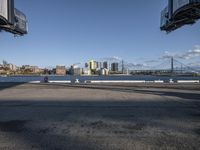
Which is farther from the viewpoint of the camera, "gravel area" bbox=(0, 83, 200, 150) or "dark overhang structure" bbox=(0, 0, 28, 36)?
"dark overhang structure" bbox=(0, 0, 28, 36)

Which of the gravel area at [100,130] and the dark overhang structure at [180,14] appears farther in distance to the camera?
the dark overhang structure at [180,14]

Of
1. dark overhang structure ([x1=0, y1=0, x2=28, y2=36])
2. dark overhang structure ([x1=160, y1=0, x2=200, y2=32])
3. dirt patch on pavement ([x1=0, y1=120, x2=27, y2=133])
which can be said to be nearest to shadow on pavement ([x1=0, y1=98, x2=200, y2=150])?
dirt patch on pavement ([x1=0, y1=120, x2=27, y2=133])

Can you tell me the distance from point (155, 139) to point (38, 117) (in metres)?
5.33

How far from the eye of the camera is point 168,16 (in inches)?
1236

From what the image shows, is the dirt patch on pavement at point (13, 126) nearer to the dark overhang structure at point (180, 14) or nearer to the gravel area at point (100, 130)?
the gravel area at point (100, 130)

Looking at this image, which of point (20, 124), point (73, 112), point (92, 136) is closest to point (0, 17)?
point (73, 112)

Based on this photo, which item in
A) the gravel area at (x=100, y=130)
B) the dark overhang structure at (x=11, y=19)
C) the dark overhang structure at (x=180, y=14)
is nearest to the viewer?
the gravel area at (x=100, y=130)

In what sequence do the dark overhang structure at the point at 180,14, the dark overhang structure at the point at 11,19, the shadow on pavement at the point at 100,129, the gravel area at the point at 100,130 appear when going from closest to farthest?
the gravel area at the point at 100,130
the shadow on pavement at the point at 100,129
the dark overhang structure at the point at 180,14
the dark overhang structure at the point at 11,19

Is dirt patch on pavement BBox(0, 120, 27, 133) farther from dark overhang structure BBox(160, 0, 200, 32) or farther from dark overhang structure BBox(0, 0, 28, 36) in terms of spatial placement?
dark overhang structure BBox(160, 0, 200, 32)

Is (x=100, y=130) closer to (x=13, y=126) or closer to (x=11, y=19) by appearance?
(x=13, y=126)

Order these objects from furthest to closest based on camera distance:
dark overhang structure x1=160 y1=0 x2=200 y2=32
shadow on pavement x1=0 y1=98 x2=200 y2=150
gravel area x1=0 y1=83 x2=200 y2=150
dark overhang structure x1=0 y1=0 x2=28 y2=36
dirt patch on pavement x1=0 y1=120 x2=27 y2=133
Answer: dark overhang structure x1=0 y1=0 x2=28 y2=36 → dark overhang structure x1=160 y1=0 x2=200 y2=32 → dirt patch on pavement x1=0 y1=120 x2=27 y2=133 → shadow on pavement x1=0 y1=98 x2=200 y2=150 → gravel area x1=0 y1=83 x2=200 y2=150

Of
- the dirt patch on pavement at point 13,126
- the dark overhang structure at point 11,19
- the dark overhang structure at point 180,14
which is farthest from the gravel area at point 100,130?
the dark overhang structure at point 11,19

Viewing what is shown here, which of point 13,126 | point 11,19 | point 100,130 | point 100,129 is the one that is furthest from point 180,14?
point 13,126

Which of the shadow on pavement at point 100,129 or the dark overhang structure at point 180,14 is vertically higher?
the dark overhang structure at point 180,14
